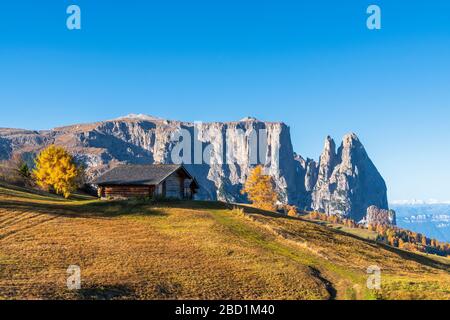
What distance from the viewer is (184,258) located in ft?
107

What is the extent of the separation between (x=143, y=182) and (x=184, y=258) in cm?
2908

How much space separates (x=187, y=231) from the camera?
4234cm

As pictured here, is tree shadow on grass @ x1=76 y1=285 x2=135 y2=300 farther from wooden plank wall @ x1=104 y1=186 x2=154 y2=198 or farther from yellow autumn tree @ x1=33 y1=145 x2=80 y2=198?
yellow autumn tree @ x1=33 y1=145 x2=80 y2=198

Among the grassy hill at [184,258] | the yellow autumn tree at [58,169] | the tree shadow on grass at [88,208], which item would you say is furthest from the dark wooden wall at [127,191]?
the yellow autumn tree at [58,169]

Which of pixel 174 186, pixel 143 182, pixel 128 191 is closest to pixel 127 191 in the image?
pixel 128 191

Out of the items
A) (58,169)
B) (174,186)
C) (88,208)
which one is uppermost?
(58,169)

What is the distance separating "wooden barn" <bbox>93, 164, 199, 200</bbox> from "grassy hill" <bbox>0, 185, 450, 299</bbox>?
6156 millimetres

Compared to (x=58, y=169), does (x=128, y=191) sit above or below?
below

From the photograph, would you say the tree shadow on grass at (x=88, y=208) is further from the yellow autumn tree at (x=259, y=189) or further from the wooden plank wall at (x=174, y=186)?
the yellow autumn tree at (x=259, y=189)

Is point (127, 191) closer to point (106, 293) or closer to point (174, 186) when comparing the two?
point (174, 186)

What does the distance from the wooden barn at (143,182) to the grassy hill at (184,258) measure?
6156 millimetres

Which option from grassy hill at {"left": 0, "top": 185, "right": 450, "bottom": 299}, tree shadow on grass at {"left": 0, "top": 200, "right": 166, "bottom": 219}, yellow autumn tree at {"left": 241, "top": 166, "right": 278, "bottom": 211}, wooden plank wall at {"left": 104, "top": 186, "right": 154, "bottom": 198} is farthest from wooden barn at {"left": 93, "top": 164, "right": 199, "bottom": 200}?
yellow autumn tree at {"left": 241, "top": 166, "right": 278, "bottom": 211}
